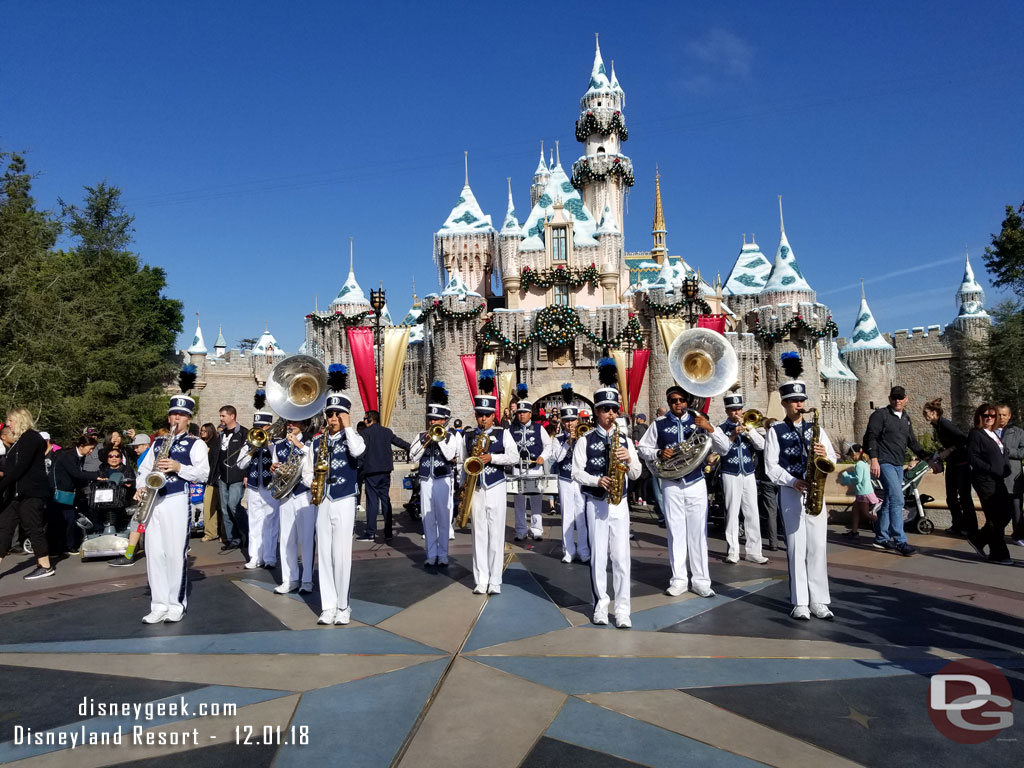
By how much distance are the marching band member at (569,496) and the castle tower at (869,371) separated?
36787 millimetres

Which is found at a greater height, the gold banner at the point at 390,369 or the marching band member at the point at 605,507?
the gold banner at the point at 390,369

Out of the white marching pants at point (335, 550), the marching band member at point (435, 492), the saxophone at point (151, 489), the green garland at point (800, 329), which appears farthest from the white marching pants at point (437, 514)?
the green garland at point (800, 329)

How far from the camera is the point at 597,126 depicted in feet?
147

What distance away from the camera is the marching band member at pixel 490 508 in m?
6.98

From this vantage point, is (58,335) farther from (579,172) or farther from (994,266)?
(994,266)

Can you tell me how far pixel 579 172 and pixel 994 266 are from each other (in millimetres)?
24190

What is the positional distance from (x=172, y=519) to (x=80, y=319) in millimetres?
23913

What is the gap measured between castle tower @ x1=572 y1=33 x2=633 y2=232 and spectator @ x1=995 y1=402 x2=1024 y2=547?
36.4 metres

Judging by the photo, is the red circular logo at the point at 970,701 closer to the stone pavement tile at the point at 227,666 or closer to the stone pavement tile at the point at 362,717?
the stone pavement tile at the point at 362,717

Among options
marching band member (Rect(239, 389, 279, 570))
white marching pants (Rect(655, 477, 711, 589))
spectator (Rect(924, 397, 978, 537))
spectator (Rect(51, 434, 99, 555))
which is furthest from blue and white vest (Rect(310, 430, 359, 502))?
spectator (Rect(924, 397, 978, 537))

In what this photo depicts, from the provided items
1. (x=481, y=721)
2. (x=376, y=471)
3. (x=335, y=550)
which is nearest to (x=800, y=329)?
(x=376, y=471)

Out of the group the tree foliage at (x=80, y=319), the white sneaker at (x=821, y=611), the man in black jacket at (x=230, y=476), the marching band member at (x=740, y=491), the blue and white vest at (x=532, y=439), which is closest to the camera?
the white sneaker at (x=821, y=611)

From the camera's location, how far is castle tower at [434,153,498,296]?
130 ft

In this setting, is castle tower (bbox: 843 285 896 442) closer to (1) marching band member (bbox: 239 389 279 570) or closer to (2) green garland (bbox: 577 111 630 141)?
(2) green garland (bbox: 577 111 630 141)
